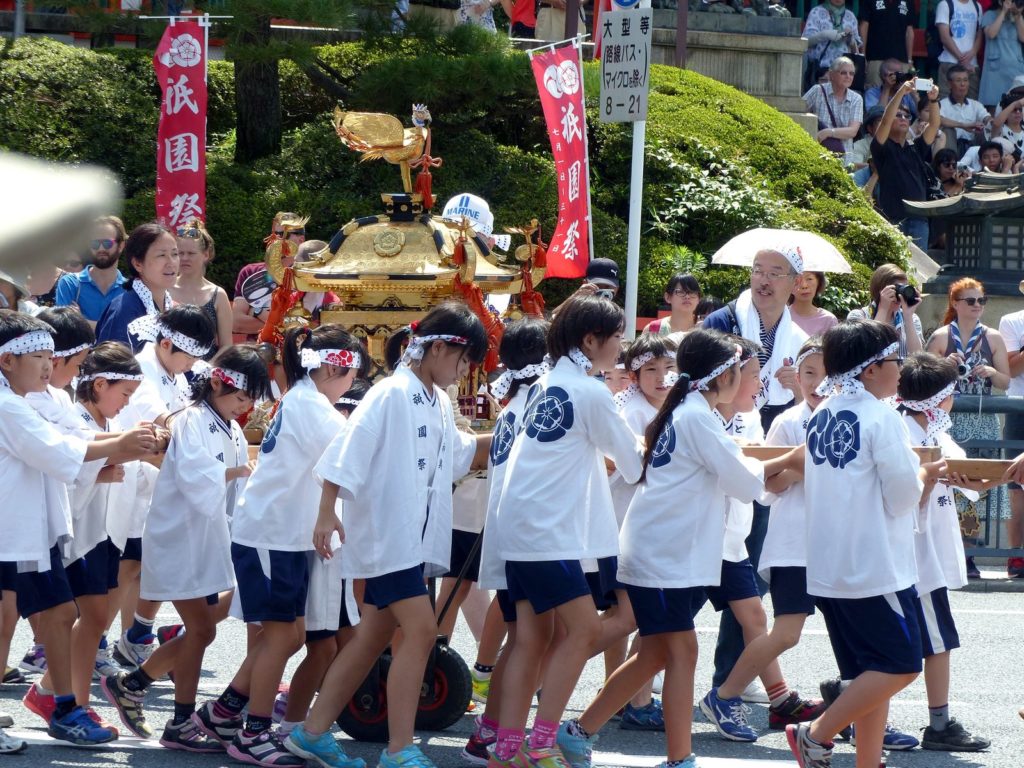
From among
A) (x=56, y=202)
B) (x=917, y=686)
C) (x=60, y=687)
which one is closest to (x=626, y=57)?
(x=917, y=686)

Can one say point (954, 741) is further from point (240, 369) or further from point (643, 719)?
point (240, 369)

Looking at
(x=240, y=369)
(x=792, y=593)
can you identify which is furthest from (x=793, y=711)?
(x=240, y=369)

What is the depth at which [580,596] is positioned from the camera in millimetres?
4805

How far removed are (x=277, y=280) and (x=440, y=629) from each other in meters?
2.42

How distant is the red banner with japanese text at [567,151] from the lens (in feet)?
32.6

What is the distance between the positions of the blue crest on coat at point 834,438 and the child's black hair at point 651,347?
1.01m

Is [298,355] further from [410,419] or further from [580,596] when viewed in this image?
[580,596]

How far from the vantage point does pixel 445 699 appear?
5551mm

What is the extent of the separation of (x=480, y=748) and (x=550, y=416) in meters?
1.22

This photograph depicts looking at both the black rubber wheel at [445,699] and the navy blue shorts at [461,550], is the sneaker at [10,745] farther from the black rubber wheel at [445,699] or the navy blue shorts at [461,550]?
the navy blue shorts at [461,550]

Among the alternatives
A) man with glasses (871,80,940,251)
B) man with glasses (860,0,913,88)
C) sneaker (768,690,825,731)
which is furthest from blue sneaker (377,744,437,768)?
man with glasses (860,0,913,88)

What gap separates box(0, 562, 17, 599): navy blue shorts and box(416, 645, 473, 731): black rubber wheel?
5.05 ft

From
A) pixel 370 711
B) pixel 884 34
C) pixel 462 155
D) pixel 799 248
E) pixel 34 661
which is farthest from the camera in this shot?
pixel 884 34

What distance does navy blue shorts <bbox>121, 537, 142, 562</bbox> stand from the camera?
6.04 m
